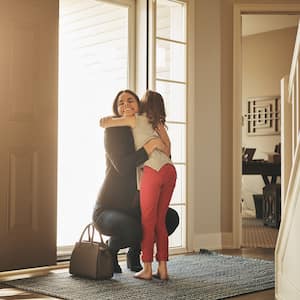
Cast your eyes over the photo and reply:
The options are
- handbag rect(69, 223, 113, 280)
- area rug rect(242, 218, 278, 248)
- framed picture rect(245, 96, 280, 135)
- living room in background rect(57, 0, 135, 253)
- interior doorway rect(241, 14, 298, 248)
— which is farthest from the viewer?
framed picture rect(245, 96, 280, 135)

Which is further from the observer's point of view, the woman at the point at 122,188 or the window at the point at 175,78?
the window at the point at 175,78

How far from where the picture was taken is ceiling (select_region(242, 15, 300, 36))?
8.39 meters

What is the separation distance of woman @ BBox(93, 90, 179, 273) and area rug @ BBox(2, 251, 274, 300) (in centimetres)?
27

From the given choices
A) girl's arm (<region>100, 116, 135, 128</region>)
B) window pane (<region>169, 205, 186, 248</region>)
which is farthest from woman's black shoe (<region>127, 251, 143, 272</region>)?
window pane (<region>169, 205, 186, 248</region>)

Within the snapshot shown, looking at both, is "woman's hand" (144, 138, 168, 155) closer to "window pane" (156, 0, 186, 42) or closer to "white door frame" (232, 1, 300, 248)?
"window pane" (156, 0, 186, 42)

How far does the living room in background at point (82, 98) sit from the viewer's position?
5.44 metres

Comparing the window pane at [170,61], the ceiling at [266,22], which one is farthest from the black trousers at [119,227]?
the ceiling at [266,22]

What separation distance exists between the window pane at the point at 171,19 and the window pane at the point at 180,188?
111cm

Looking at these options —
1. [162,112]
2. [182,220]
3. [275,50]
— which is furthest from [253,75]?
[162,112]

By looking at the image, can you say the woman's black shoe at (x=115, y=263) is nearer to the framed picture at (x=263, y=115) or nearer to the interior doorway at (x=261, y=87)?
the interior doorway at (x=261, y=87)

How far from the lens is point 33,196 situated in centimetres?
406

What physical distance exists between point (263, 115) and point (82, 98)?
4.24 metres

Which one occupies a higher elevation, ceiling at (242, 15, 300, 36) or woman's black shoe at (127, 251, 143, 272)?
ceiling at (242, 15, 300, 36)

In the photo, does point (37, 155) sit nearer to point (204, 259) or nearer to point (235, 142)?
point (204, 259)
